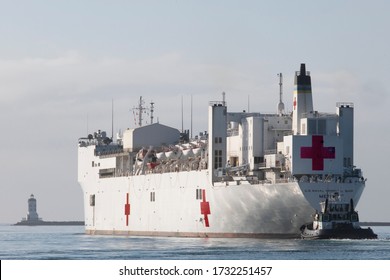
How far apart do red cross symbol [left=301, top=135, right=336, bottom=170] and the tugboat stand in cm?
196

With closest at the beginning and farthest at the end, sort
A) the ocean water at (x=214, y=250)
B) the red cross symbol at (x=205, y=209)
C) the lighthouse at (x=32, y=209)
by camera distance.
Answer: the ocean water at (x=214, y=250) < the red cross symbol at (x=205, y=209) < the lighthouse at (x=32, y=209)

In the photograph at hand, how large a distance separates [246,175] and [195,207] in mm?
4947

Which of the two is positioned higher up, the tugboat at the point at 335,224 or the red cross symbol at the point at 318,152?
the red cross symbol at the point at 318,152

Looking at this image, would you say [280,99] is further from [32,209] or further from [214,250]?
[32,209]

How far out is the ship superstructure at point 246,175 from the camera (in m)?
65.4

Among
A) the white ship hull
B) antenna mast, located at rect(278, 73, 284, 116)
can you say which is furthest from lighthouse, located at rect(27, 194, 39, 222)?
antenna mast, located at rect(278, 73, 284, 116)

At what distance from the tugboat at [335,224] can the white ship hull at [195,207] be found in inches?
27.3

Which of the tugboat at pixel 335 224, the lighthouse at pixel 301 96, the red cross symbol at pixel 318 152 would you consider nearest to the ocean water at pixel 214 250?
the tugboat at pixel 335 224

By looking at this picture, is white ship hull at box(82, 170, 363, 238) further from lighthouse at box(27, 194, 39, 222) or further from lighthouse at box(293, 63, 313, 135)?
lighthouse at box(27, 194, 39, 222)

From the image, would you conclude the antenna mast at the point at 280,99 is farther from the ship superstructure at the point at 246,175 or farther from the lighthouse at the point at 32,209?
the lighthouse at the point at 32,209

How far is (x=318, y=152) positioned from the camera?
216 feet

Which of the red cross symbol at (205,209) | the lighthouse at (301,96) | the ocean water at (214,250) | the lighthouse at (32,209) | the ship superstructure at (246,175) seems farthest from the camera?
the lighthouse at (32,209)

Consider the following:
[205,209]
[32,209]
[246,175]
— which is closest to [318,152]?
[246,175]
